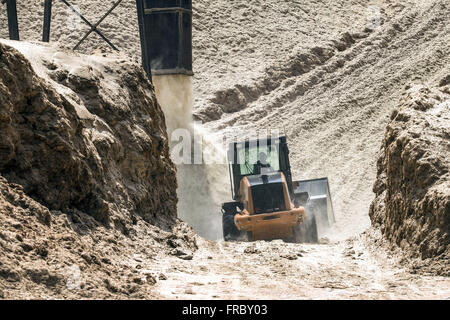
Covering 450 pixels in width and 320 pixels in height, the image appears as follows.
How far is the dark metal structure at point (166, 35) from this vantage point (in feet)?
65.2

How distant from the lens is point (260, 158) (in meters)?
17.4

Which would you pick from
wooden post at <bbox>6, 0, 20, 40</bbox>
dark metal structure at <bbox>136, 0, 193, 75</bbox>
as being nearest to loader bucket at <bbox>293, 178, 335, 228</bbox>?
dark metal structure at <bbox>136, 0, 193, 75</bbox>

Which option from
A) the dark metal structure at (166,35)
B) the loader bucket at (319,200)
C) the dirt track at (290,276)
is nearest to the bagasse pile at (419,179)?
the dirt track at (290,276)

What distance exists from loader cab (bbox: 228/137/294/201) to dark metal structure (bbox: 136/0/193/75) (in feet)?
12.1

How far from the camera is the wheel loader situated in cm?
1614

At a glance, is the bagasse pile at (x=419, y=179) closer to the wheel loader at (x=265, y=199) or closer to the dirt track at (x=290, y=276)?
the dirt track at (x=290, y=276)

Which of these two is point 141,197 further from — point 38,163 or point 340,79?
point 340,79

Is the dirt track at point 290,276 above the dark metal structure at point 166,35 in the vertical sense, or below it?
below

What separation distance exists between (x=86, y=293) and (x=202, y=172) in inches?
536

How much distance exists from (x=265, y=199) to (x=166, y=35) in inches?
235

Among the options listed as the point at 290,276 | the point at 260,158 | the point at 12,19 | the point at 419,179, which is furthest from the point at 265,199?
the point at 290,276

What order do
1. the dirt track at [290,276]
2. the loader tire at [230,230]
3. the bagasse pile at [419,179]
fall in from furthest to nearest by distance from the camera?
the loader tire at [230,230] < the bagasse pile at [419,179] < the dirt track at [290,276]

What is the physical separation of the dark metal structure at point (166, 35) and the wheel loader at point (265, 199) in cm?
374
